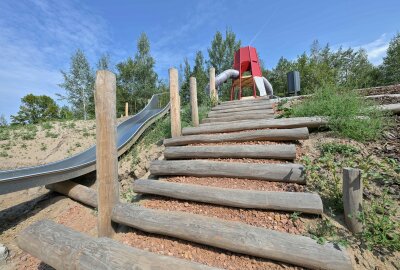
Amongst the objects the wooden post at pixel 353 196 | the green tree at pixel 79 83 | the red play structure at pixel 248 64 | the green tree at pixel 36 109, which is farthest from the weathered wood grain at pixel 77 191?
the green tree at pixel 36 109

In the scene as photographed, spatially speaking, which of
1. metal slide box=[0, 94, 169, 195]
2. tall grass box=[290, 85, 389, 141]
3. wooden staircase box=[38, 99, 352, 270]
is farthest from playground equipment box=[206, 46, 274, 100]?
wooden staircase box=[38, 99, 352, 270]

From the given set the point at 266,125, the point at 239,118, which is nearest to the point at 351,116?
the point at 266,125

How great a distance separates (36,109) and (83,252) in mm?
41218

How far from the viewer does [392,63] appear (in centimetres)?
2045

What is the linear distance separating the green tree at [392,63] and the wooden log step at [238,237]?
2614 cm

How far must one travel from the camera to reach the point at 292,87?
8.88 meters

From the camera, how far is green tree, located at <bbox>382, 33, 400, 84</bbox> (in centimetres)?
1977

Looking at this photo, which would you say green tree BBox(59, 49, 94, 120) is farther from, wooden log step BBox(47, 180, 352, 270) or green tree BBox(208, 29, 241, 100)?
wooden log step BBox(47, 180, 352, 270)

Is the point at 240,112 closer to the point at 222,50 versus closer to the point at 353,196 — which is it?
the point at 353,196

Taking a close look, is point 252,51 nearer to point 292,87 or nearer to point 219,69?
point 292,87

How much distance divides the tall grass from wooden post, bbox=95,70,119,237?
2.94 meters

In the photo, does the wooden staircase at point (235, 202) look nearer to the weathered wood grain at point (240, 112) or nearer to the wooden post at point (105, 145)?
the wooden post at point (105, 145)

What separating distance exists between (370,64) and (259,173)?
101ft

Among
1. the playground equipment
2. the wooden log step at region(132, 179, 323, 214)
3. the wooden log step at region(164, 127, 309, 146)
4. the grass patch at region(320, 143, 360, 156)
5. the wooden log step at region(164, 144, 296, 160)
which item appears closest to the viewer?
the wooden log step at region(132, 179, 323, 214)
